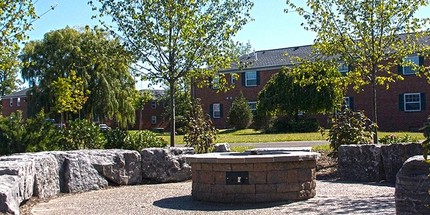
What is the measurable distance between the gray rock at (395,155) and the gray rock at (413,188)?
574cm

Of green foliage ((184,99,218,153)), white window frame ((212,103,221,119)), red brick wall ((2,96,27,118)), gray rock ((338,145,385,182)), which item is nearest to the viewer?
gray rock ((338,145,385,182))

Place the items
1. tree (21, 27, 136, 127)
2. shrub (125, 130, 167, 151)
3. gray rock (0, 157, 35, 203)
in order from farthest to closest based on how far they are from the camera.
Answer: tree (21, 27, 136, 127) → shrub (125, 130, 167, 151) → gray rock (0, 157, 35, 203)

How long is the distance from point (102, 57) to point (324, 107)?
2125cm

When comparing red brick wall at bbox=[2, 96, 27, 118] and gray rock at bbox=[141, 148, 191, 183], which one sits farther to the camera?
red brick wall at bbox=[2, 96, 27, 118]

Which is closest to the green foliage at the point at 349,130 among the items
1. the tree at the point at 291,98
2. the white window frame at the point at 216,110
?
the tree at the point at 291,98

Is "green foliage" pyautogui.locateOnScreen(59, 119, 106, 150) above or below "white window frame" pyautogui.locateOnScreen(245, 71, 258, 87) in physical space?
below

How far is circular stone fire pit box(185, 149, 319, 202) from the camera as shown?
28.2ft

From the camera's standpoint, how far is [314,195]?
→ 30.0 ft

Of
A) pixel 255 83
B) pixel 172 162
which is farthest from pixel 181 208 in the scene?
pixel 255 83

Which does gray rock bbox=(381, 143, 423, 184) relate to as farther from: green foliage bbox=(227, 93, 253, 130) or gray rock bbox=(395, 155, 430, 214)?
green foliage bbox=(227, 93, 253, 130)

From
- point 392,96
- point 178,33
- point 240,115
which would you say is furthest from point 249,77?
point 178,33

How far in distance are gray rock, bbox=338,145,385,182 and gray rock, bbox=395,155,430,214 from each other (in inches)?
236

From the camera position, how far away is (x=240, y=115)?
38.4 m

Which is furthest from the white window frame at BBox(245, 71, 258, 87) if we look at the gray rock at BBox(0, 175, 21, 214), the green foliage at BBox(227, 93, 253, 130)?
the gray rock at BBox(0, 175, 21, 214)
